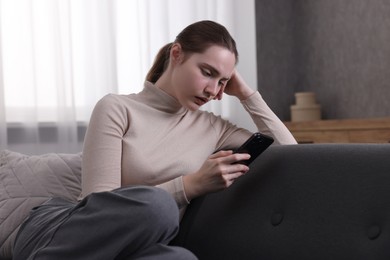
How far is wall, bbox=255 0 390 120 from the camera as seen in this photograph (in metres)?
3.57

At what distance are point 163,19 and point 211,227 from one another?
83.3 inches

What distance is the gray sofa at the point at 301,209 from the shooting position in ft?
4.27

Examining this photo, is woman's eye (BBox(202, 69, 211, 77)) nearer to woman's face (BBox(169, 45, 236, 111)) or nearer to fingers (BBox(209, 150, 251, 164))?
woman's face (BBox(169, 45, 236, 111))

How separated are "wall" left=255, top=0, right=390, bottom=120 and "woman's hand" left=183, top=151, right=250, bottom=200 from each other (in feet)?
7.13

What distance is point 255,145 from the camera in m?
1.59

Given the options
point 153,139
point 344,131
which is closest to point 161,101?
point 153,139

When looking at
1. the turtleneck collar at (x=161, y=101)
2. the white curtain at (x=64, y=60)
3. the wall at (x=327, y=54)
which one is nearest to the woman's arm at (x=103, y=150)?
the turtleneck collar at (x=161, y=101)

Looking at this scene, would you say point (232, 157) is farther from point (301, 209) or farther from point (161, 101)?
point (161, 101)

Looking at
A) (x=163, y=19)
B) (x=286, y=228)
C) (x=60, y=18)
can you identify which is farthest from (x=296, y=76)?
(x=286, y=228)

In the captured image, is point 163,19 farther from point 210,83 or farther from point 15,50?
point 210,83

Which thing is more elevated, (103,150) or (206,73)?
(206,73)

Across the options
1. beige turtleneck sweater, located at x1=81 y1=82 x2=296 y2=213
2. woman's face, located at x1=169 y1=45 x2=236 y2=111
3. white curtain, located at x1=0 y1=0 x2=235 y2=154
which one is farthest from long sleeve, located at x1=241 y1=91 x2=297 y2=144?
white curtain, located at x1=0 y1=0 x2=235 y2=154

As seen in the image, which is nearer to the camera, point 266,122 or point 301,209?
point 301,209

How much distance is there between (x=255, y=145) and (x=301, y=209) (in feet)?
0.74
